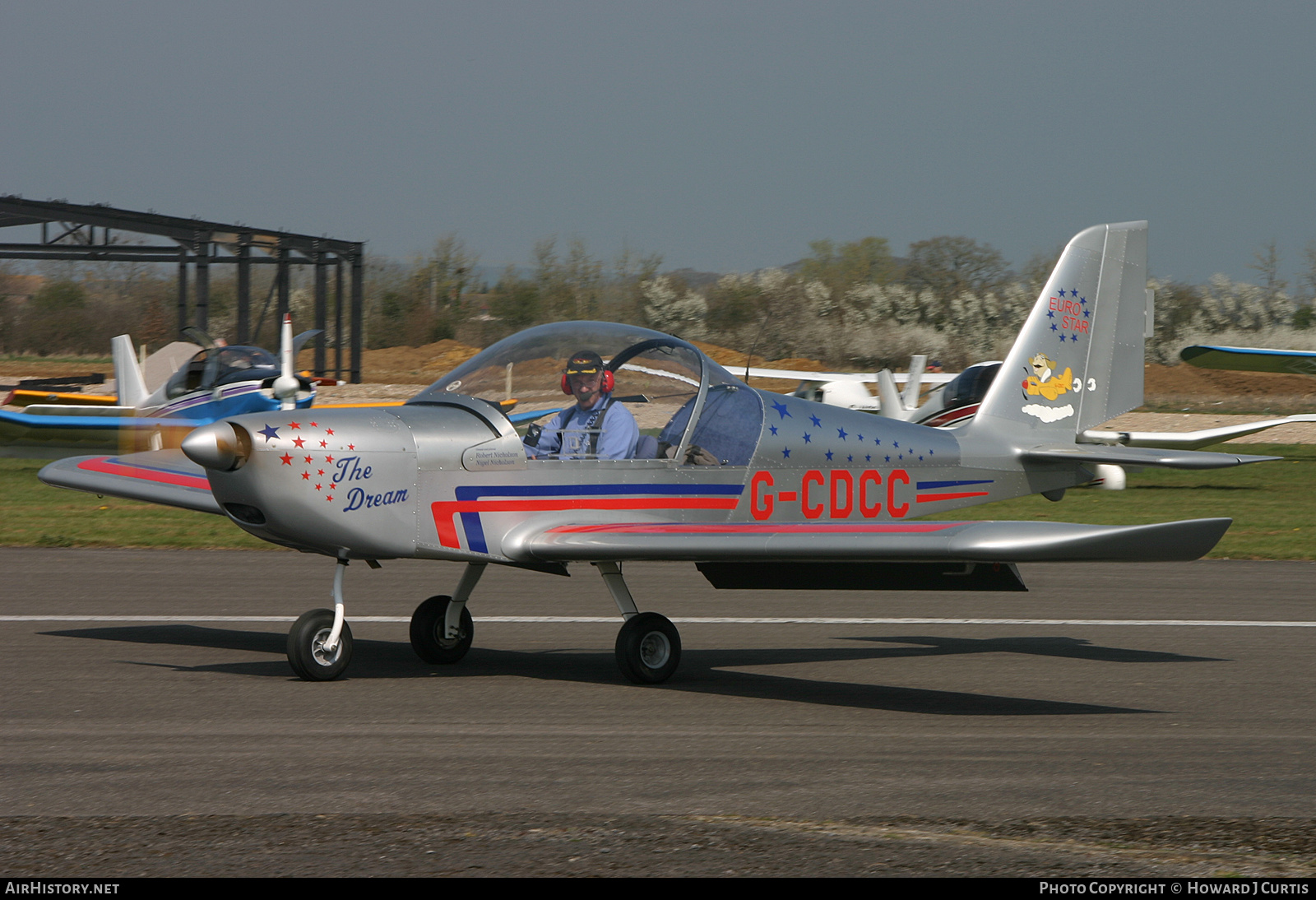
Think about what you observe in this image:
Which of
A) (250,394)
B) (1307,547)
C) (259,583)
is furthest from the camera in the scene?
(250,394)

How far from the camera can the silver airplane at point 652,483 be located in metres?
6.61

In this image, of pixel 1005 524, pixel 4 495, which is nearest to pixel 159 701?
pixel 1005 524

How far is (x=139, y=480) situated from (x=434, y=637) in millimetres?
2332

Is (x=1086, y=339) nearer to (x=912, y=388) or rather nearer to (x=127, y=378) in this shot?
(x=912, y=388)

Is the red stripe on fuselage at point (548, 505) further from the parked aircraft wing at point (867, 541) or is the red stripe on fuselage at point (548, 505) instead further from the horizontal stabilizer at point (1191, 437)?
the horizontal stabilizer at point (1191, 437)

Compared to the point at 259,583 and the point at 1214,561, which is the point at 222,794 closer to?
the point at 259,583

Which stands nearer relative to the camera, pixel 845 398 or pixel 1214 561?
pixel 1214 561

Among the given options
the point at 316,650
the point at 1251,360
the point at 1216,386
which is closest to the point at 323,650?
the point at 316,650

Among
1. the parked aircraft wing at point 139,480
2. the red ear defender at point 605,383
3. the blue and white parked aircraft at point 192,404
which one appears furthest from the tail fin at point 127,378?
the red ear defender at point 605,383

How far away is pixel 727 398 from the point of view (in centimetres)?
788

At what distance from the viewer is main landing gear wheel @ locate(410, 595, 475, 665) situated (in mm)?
8016

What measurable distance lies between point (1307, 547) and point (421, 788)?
12.6 metres

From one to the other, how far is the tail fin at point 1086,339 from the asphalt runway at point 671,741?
158cm

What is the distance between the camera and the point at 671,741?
6090 millimetres
